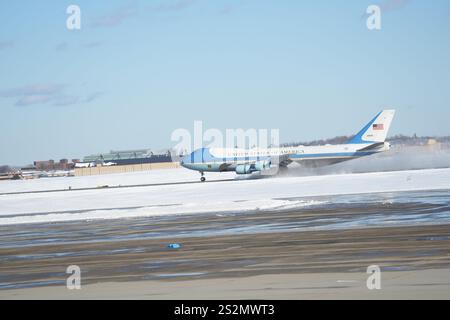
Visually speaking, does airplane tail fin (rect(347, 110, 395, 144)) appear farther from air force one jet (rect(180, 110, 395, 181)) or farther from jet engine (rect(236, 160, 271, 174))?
jet engine (rect(236, 160, 271, 174))

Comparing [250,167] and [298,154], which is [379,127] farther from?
[250,167]

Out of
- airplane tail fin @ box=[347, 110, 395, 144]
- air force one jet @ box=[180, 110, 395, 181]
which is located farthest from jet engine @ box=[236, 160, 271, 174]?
airplane tail fin @ box=[347, 110, 395, 144]

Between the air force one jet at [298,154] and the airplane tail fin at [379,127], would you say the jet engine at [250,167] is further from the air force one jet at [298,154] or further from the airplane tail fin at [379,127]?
the airplane tail fin at [379,127]

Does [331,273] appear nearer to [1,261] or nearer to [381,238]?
[381,238]

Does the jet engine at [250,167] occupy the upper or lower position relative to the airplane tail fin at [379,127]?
lower

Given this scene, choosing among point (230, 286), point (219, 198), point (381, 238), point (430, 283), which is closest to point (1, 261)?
point (230, 286)

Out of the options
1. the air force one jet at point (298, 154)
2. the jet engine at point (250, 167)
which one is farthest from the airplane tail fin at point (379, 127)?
the jet engine at point (250, 167)

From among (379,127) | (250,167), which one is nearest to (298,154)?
(250,167)
